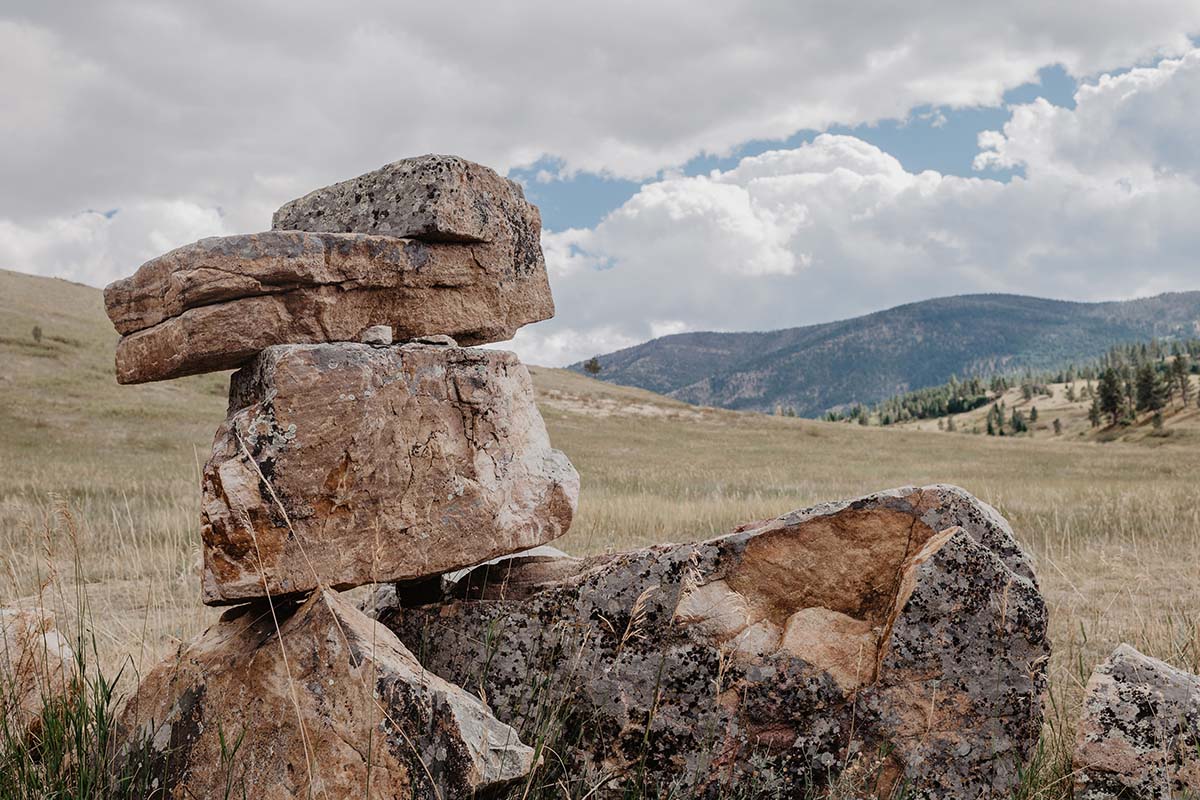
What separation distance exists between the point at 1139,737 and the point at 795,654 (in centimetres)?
193

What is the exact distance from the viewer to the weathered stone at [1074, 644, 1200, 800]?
4.51 m

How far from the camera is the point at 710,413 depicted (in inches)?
3036

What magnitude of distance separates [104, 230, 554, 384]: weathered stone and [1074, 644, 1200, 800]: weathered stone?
442 cm

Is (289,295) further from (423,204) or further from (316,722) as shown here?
(316,722)

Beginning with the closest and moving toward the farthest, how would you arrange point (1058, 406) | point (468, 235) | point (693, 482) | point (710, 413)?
point (468, 235), point (693, 482), point (710, 413), point (1058, 406)

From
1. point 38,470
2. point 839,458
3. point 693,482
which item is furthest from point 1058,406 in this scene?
point 38,470

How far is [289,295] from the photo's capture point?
5.07m

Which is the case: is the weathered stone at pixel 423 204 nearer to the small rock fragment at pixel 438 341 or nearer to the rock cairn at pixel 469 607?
the rock cairn at pixel 469 607

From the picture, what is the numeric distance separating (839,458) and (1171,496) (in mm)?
26300

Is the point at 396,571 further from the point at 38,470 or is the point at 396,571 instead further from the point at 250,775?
the point at 38,470

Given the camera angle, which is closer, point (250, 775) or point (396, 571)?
point (250, 775)

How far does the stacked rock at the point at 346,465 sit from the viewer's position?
3914 millimetres

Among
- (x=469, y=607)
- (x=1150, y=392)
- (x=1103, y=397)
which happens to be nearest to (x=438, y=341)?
(x=469, y=607)

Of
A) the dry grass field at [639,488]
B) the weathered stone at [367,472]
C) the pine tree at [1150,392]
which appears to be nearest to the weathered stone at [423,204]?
the weathered stone at [367,472]
